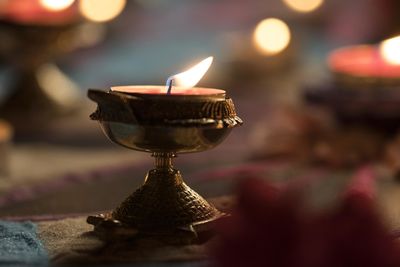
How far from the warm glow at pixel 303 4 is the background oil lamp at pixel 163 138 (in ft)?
6.53

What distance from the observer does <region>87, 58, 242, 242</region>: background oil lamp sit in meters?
0.57

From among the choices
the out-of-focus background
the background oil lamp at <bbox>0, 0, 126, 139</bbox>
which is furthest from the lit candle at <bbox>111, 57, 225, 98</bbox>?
the background oil lamp at <bbox>0, 0, 126, 139</bbox>

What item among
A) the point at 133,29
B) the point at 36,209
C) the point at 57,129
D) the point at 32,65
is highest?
the point at 133,29

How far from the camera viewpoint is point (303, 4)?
8.41 ft

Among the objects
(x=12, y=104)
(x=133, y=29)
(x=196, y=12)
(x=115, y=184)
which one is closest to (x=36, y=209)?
(x=115, y=184)

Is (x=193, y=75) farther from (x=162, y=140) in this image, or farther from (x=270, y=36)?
(x=270, y=36)

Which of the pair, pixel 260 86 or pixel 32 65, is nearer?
pixel 32 65

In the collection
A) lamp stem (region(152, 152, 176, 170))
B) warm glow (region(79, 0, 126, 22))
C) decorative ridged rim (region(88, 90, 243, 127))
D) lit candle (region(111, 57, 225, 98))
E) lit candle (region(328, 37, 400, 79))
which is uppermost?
warm glow (region(79, 0, 126, 22))

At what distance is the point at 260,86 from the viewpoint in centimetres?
192

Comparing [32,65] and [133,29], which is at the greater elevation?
[133,29]

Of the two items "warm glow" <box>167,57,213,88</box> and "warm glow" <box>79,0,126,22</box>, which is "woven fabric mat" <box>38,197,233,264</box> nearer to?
"warm glow" <box>167,57,213,88</box>

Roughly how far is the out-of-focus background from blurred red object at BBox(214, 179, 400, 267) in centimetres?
42

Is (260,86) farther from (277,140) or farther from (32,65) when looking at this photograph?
(277,140)

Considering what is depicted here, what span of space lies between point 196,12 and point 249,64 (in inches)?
47.3
